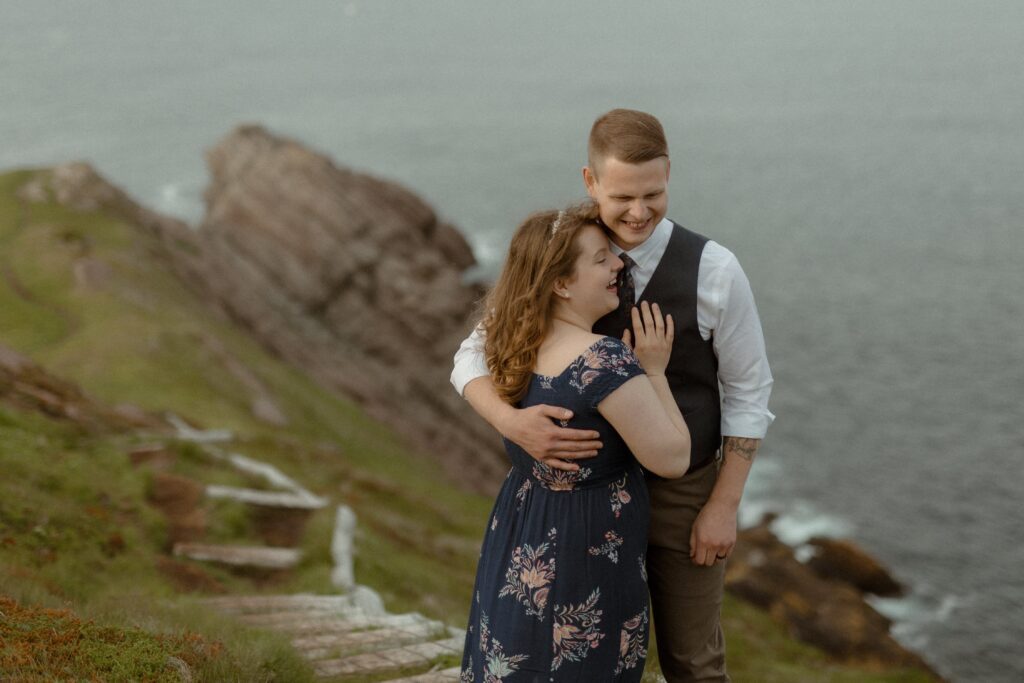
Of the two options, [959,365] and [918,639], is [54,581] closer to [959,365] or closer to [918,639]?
[918,639]

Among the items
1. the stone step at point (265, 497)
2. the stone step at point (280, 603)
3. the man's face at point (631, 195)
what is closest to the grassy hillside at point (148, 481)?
the stone step at point (265, 497)

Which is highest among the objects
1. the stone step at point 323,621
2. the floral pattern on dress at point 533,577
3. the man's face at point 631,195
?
the man's face at point 631,195

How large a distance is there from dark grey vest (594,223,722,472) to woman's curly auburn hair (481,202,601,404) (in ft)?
1.71

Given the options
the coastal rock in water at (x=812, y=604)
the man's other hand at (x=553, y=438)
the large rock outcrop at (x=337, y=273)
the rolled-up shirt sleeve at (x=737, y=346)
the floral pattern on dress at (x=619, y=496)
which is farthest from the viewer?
the large rock outcrop at (x=337, y=273)

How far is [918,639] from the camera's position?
30.1 meters

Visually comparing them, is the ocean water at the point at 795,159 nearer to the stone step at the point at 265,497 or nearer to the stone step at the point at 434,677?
the stone step at the point at 265,497

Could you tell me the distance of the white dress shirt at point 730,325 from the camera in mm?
5777

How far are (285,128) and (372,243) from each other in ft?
210

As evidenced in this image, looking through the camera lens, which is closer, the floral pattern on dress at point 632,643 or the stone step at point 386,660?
the floral pattern on dress at point 632,643

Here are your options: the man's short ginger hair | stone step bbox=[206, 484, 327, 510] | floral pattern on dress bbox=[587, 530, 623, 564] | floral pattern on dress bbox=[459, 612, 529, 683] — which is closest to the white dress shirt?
the man's short ginger hair

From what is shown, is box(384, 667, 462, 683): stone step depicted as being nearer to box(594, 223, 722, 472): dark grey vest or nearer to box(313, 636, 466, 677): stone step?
box(313, 636, 466, 677): stone step

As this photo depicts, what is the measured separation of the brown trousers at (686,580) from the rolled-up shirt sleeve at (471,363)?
1.36m

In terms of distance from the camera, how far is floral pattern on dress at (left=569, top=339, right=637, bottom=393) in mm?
5301

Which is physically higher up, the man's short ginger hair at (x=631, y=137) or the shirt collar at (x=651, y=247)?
the man's short ginger hair at (x=631, y=137)
